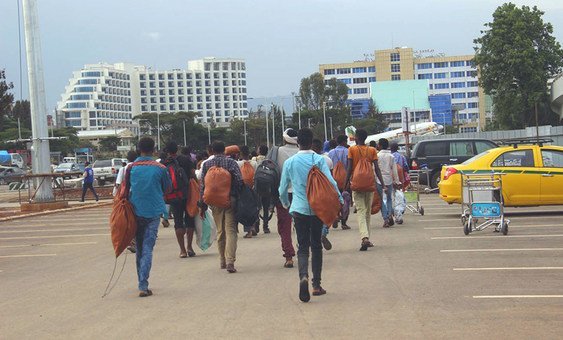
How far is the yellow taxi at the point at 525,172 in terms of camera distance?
54.6 feet

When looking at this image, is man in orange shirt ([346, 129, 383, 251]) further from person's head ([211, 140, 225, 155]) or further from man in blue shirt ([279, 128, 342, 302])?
man in blue shirt ([279, 128, 342, 302])

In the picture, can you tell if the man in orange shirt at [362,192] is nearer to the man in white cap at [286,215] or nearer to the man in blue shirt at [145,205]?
the man in white cap at [286,215]

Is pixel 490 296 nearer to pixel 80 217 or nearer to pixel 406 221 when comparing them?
pixel 406 221

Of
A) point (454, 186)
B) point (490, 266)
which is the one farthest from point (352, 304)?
point (454, 186)

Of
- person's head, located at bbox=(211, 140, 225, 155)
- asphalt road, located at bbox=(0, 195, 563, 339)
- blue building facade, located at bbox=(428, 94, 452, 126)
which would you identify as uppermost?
blue building facade, located at bbox=(428, 94, 452, 126)

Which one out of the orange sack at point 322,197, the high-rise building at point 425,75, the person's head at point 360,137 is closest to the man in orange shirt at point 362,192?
the person's head at point 360,137

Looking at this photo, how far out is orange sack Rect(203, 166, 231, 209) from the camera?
1118 centimetres

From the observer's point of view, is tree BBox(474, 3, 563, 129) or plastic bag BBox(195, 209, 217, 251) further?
tree BBox(474, 3, 563, 129)

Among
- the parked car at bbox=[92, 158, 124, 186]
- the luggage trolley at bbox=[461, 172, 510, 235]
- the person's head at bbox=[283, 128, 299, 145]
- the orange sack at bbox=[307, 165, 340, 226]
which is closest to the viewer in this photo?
the orange sack at bbox=[307, 165, 340, 226]

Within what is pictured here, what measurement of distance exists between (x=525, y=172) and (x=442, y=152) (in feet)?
34.4

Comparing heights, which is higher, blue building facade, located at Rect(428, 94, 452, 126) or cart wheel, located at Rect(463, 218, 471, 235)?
blue building facade, located at Rect(428, 94, 452, 126)

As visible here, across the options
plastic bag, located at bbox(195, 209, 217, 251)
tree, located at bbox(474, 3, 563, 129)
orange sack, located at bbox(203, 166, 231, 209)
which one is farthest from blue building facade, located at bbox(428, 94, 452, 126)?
orange sack, located at bbox(203, 166, 231, 209)

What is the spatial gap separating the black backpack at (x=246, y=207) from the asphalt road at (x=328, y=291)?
744 mm

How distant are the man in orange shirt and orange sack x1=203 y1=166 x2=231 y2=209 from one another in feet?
8.42
